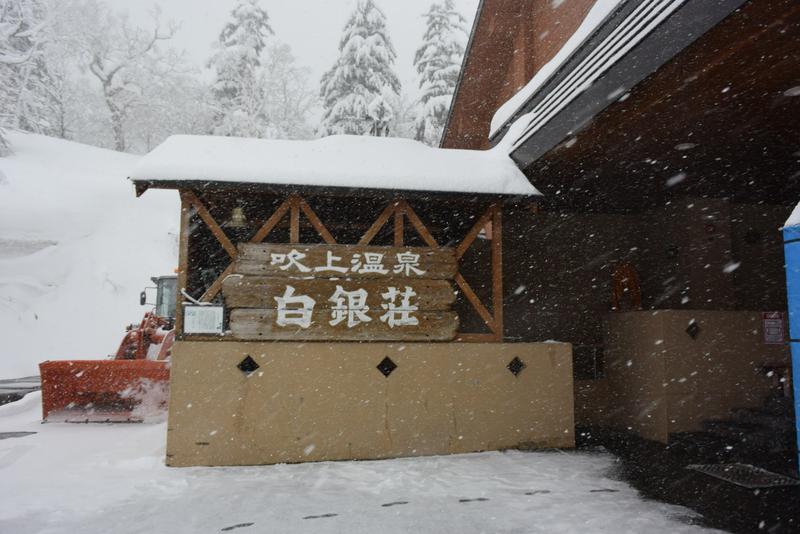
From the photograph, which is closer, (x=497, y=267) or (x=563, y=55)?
(x=497, y=267)

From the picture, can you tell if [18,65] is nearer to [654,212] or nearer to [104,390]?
[104,390]

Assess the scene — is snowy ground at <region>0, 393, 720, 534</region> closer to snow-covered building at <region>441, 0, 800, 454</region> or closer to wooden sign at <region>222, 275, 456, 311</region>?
wooden sign at <region>222, 275, 456, 311</region>

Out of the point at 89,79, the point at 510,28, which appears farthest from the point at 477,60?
the point at 89,79

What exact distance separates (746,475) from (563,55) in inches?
233

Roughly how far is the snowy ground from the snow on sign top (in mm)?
3073

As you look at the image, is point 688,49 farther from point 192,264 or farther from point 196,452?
point 192,264

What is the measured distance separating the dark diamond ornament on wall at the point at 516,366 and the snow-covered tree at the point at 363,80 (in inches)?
686

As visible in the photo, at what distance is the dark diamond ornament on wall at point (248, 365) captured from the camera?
6004 millimetres

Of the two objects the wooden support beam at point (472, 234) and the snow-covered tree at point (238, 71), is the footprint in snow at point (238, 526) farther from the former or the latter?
the snow-covered tree at point (238, 71)

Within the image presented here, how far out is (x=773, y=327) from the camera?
723 centimetres

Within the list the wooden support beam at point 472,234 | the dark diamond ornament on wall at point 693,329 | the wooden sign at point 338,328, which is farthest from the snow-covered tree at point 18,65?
the dark diamond ornament on wall at point 693,329

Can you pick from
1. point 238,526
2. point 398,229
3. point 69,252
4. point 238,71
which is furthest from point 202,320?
point 238,71

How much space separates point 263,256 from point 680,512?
476 cm

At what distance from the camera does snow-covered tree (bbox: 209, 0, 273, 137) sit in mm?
29188
